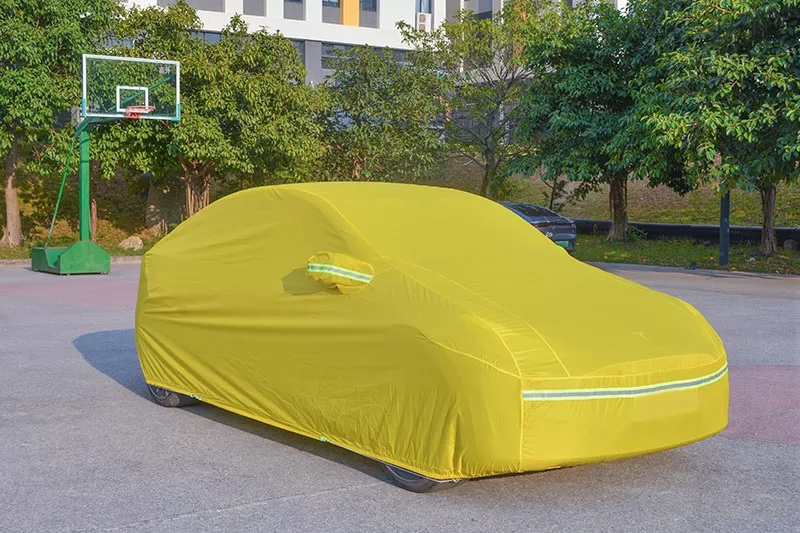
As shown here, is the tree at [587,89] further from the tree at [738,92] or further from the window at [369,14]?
the window at [369,14]

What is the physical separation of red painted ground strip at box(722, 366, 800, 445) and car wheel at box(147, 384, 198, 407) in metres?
3.63

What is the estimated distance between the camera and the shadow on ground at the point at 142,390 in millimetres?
5348

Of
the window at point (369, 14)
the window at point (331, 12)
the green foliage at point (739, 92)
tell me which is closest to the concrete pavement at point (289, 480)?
the green foliage at point (739, 92)

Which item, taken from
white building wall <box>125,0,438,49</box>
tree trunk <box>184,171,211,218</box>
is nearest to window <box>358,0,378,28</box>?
white building wall <box>125,0,438,49</box>

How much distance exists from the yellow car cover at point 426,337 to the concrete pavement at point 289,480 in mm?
245

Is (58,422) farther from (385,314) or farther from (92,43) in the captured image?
(92,43)

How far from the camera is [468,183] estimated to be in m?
40.4

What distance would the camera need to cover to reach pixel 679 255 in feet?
81.7

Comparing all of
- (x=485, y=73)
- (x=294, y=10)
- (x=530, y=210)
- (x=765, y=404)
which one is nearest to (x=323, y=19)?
(x=294, y=10)

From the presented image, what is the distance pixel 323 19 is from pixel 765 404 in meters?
44.4

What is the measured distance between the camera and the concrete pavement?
4316 mm

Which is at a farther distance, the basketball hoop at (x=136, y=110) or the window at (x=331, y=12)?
the window at (x=331, y=12)

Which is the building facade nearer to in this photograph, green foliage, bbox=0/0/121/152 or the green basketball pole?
green foliage, bbox=0/0/121/152

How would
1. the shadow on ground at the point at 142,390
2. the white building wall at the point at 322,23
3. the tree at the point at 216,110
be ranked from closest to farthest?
the shadow on ground at the point at 142,390, the tree at the point at 216,110, the white building wall at the point at 322,23
